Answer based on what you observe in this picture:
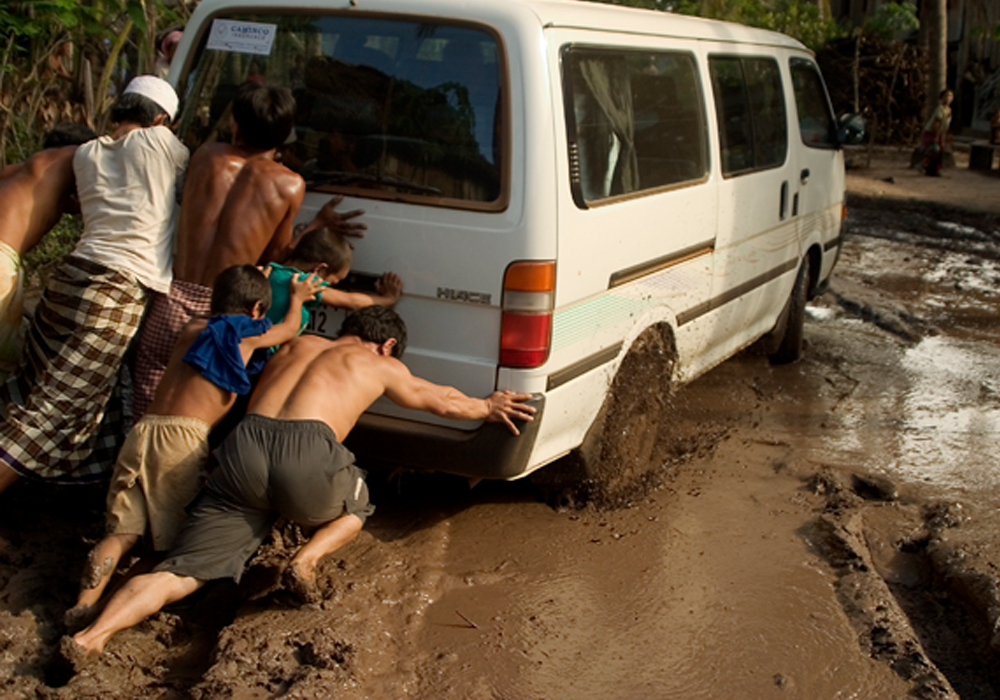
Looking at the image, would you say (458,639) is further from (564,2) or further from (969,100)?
(969,100)

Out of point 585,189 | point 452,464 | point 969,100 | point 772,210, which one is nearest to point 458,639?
point 452,464

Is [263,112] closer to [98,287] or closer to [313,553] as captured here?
[98,287]

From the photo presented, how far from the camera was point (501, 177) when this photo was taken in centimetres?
380

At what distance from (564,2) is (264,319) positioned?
166 cm

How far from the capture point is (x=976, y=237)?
41.1 ft

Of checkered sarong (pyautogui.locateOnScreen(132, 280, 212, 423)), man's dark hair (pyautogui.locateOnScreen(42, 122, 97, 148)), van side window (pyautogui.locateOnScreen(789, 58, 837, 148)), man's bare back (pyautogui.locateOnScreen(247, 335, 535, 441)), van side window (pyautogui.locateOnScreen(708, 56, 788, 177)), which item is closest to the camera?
man's bare back (pyautogui.locateOnScreen(247, 335, 535, 441))

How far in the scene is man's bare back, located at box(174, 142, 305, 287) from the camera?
13.0 ft

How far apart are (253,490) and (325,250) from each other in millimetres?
921

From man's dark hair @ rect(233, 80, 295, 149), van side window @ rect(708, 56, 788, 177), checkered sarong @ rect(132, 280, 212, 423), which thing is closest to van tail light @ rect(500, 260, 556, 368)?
man's dark hair @ rect(233, 80, 295, 149)

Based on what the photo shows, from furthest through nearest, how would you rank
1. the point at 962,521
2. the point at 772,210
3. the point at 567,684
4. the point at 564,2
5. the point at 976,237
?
the point at 976,237
the point at 772,210
the point at 962,521
the point at 564,2
the point at 567,684

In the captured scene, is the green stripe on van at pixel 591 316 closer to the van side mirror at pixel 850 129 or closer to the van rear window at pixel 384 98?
the van rear window at pixel 384 98

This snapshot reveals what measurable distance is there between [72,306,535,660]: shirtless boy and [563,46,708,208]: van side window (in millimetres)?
882

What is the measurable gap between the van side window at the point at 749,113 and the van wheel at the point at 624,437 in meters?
1.03

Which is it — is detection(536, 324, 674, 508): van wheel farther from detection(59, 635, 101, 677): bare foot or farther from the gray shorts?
detection(59, 635, 101, 677): bare foot
